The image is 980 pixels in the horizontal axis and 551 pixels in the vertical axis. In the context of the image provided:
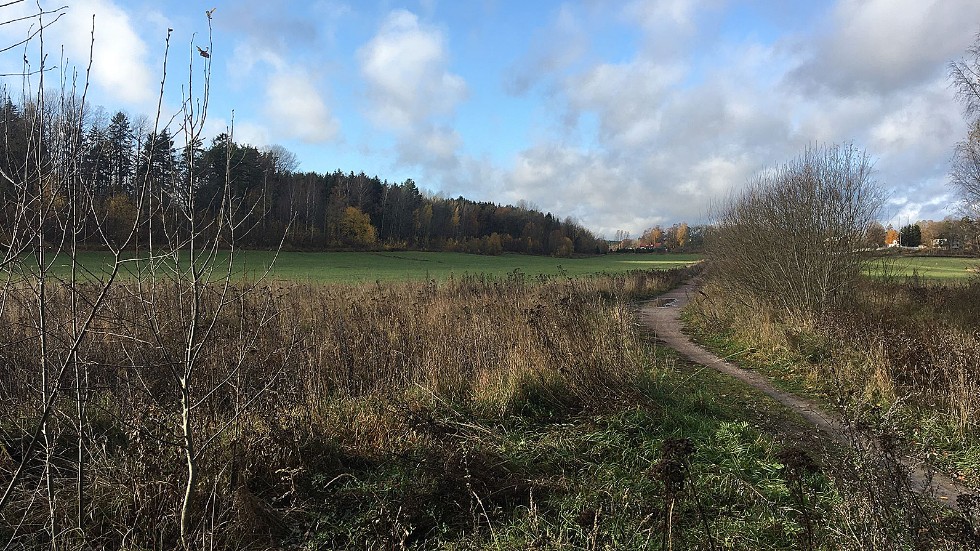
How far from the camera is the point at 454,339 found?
721cm

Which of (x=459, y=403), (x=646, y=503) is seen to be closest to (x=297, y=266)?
(x=459, y=403)

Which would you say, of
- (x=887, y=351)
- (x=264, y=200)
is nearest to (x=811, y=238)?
(x=887, y=351)

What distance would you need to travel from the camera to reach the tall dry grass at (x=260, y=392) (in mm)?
3244

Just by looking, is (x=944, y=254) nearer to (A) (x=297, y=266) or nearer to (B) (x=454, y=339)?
(B) (x=454, y=339)

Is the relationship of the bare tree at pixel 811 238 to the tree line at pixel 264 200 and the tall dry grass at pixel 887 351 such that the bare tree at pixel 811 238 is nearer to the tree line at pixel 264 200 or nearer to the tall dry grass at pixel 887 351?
the tall dry grass at pixel 887 351

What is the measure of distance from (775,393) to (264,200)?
737 centimetres

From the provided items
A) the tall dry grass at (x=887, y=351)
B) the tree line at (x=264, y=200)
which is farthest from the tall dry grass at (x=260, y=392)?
the tall dry grass at (x=887, y=351)

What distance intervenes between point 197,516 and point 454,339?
4.17 metres

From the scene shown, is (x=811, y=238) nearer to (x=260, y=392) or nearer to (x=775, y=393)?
(x=775, y=393)

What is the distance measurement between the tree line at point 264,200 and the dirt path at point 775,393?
450 centimetres

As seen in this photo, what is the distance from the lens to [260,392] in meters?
3.02

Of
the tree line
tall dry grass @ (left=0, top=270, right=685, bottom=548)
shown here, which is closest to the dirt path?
tall dry grass @ (left=0, top=270, right=685, bottom=548)

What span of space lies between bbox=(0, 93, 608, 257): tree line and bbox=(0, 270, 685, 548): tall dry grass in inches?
22.8

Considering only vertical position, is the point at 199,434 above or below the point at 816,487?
above
